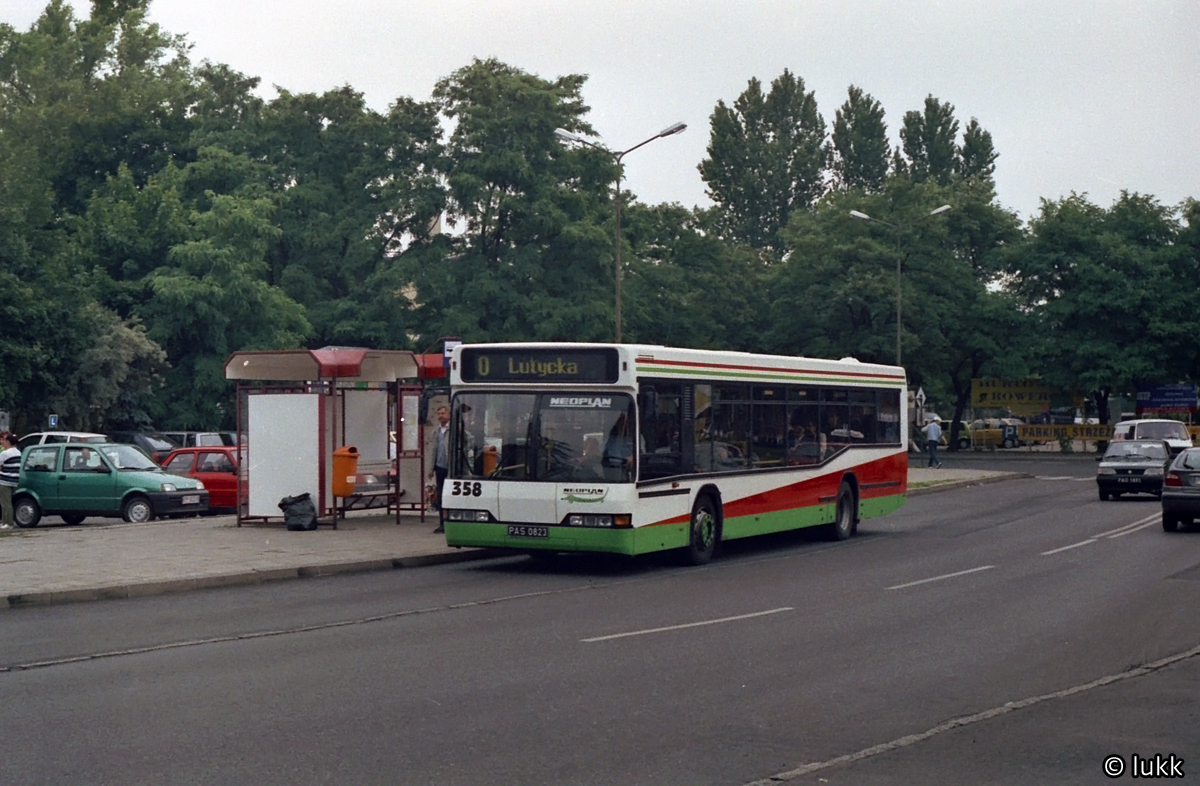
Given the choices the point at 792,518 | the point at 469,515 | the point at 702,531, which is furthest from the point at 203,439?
the point at 702,531

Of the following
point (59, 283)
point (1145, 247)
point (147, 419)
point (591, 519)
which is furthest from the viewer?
point (1145, 247)

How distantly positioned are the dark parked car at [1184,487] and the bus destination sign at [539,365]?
1154 cm

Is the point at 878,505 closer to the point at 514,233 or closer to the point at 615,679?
the point at 615,679

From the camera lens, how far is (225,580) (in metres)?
15.9

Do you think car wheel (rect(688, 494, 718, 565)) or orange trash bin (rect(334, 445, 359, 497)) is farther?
orange trash bin (rect(334, 445, 359, 497))

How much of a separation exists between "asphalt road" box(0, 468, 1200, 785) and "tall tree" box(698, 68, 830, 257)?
77918 millimetres

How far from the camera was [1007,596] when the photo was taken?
1502 centimetres

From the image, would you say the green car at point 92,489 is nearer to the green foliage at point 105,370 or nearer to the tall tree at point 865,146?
the green foliage at point 105,370

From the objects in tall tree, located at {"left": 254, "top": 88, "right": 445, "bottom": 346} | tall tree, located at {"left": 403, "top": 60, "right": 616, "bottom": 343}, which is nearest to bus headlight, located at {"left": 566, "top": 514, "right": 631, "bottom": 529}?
tall tree, located at {"left": 403, "top": 60, "right": 616, "bottom": 343}

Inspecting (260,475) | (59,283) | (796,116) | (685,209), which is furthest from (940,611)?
(796,116)

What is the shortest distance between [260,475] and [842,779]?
16.9m

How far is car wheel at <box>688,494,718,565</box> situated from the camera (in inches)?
718

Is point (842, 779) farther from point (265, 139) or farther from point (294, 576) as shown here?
point (265, 139)

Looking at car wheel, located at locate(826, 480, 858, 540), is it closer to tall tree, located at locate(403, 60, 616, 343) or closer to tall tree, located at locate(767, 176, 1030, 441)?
tall tree, located at locate(403, 60, 616, 343)
